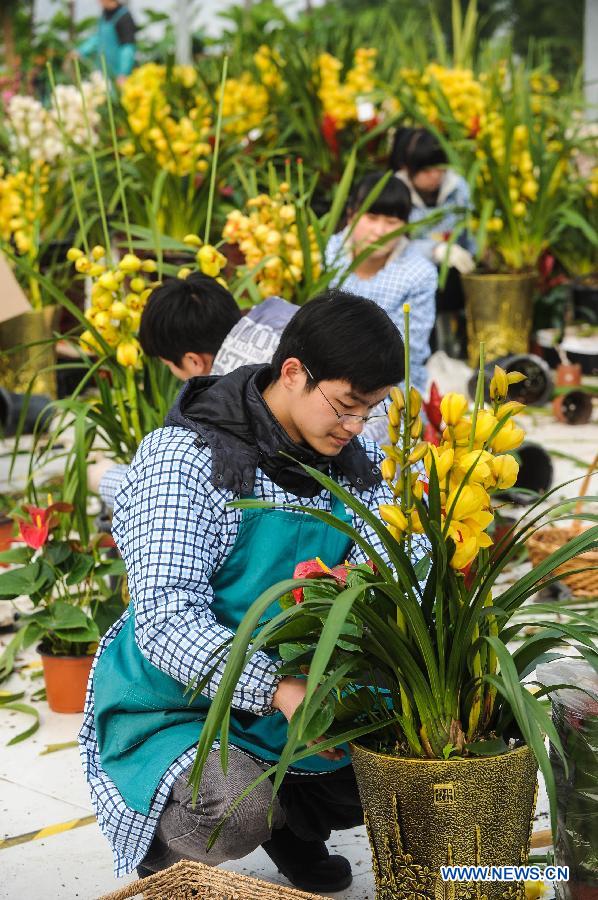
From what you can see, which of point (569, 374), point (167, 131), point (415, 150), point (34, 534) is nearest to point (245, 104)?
point (167, 131)

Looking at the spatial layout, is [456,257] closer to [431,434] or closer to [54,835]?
[431,434]

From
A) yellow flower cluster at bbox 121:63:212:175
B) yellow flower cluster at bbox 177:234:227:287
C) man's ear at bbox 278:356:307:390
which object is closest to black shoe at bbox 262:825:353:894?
man's ear at bbox 278:356:307:390

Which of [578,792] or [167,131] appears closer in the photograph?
[578,792]

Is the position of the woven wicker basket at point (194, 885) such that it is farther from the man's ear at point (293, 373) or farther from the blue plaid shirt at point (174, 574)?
the man's ear at point (293, 373)

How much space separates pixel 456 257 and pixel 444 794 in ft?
16.2

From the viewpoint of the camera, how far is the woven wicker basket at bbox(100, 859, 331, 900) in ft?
6.11

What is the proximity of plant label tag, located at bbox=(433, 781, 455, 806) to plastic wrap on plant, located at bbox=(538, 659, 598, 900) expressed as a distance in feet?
0.98

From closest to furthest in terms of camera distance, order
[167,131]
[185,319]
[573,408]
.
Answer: [185,319]
[573,408]
[167,131]

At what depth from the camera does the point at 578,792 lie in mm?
1919

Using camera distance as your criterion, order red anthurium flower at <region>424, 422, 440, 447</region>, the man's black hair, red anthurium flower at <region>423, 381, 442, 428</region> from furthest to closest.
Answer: red anthurium flower at <region>424, 422, 440, 447</region>, red anthurium flower at <region>423, 381, 442, 428</region>, the man's black hair

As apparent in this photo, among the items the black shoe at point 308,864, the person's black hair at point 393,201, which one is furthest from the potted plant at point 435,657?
the person's black hair at point 393,201

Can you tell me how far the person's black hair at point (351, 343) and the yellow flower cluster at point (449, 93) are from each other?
4945 mm

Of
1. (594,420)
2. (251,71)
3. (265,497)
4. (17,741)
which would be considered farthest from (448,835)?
(251,71)

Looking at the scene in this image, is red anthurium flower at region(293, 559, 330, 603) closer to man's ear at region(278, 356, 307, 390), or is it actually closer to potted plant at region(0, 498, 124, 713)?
man's ear at region(278, 356, 307, 390)
